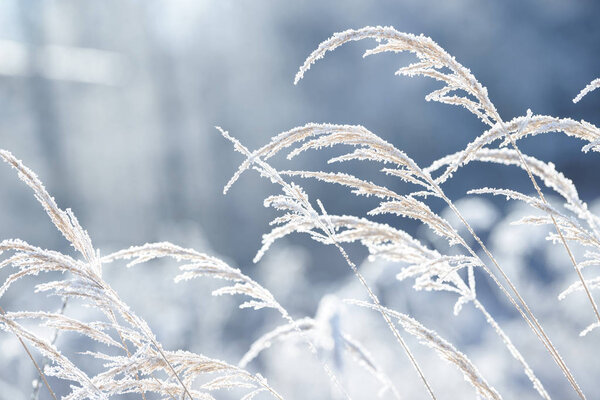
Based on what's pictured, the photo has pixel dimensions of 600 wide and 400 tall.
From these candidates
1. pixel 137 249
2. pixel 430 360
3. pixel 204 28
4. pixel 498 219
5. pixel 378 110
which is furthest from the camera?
pixel 204 28

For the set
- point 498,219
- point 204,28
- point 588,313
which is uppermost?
point 204,28

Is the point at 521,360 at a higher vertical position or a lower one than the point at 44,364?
higher

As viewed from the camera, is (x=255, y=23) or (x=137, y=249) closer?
(x=137, y=249)

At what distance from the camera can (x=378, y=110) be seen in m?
9.23

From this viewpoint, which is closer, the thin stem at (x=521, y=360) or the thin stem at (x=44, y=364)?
the thin stem at (x=521, y=360)

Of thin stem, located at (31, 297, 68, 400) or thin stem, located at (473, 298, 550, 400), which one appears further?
thin stem, located at (31, 297, 68, 400)

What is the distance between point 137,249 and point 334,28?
352 inches

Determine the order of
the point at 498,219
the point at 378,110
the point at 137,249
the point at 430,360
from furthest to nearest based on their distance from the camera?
the point at 378,110, the point at 430,360, the point at 498,219, the point at 137,249

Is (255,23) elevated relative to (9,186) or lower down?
elevated

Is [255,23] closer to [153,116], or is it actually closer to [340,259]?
[153,116]

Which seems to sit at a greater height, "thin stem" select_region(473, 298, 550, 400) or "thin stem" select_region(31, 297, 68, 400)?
"thin stem" select_region(473, 298, 550, 400)

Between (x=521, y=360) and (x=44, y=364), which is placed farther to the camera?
(x=44, y=364)

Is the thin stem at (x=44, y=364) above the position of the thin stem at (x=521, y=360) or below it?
below

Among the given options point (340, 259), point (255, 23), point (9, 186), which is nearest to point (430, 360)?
point (340, 259)
